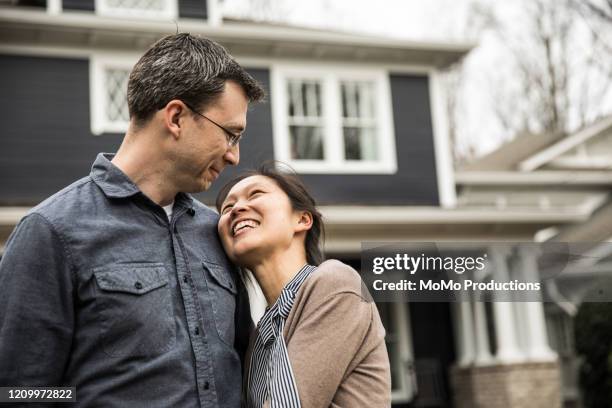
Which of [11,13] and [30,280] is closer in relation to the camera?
[30,280]

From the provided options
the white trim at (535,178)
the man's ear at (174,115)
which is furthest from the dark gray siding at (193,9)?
the man's ear at (174,115)

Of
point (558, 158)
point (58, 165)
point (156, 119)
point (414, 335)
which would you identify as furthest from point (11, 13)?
point (558, 158)

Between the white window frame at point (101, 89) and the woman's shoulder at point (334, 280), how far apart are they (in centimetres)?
980

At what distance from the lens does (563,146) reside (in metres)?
17.1

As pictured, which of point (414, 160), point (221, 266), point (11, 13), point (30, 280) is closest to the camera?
point (30, 280)

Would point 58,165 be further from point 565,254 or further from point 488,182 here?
point 565,254

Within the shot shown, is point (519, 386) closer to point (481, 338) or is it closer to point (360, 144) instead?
point (481, 338)

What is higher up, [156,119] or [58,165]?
[58,165]

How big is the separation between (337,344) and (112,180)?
0.83 m

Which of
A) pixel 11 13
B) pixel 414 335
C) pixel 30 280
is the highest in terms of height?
pixel 11 13

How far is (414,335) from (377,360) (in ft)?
38.6

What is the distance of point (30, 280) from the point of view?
6.86 ft

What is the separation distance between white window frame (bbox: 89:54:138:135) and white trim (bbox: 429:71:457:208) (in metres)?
4.97

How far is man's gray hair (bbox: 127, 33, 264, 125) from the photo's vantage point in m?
2.39
